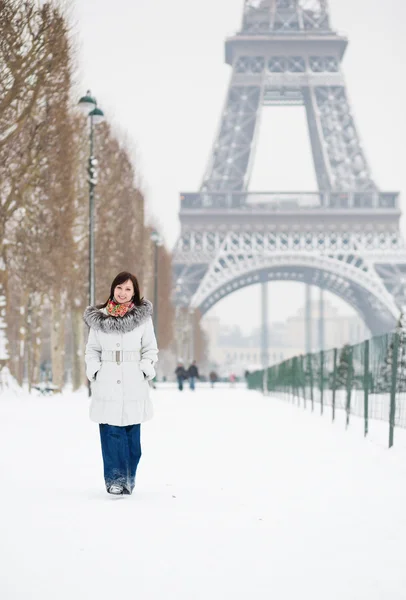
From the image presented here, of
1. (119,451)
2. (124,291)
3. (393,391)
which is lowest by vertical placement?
(119,451)

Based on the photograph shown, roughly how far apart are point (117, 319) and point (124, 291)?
0.21 metres

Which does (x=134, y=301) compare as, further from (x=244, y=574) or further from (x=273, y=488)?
(x=244, y=574)

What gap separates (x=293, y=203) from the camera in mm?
78938

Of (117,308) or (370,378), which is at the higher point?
(117,308)

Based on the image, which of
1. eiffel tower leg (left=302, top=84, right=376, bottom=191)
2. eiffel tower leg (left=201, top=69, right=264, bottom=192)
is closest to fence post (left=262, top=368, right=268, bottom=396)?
eiffel tower leg (left=201, top=69, right=264, bottom=192)

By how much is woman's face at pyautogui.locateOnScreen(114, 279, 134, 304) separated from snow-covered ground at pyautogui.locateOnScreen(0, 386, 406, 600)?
4.85 feet

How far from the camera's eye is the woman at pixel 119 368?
7562 millimetres

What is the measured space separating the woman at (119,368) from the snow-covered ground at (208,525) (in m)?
0.38

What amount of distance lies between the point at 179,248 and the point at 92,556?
68980mm

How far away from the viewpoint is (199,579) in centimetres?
486

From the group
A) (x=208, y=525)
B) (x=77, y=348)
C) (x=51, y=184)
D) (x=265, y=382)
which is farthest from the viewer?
(x=265, y=382)

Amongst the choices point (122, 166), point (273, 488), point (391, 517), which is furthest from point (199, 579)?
point (122, 166)

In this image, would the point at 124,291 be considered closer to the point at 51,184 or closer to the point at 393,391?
the point at 393,391

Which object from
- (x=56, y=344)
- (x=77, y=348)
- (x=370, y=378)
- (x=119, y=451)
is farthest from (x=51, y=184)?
(x=119, y=451)
